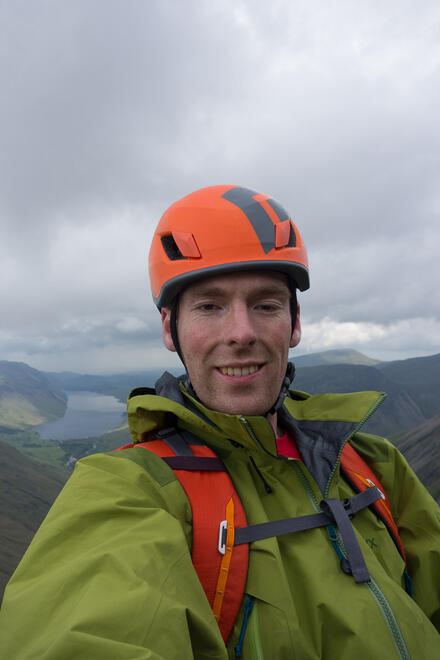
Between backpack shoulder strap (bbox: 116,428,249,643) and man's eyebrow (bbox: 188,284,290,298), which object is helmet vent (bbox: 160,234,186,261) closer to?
man's eyebrow (bbox: 188,284,290,298)

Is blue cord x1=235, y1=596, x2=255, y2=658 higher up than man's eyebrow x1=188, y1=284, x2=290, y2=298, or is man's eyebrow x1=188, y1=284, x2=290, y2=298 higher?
man's eyebrow x1=188, y1=284, x2=290, y2=298

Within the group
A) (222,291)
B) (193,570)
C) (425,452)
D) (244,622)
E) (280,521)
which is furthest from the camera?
(425,452)

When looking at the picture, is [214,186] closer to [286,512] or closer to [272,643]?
[286,512]

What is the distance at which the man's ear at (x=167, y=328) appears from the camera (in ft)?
14.6

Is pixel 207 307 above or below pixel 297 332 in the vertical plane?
above

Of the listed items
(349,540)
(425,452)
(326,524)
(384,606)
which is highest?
(326,524)

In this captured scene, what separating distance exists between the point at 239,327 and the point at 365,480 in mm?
2290

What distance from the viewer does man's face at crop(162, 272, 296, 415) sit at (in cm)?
362

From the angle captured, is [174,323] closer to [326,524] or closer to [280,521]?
[280,521]

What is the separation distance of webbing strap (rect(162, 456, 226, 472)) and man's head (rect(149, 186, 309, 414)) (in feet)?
1.94

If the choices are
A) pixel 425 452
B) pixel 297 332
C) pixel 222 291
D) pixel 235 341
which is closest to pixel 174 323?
pixel 222 291

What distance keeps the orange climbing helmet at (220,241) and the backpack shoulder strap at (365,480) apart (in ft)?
7.31

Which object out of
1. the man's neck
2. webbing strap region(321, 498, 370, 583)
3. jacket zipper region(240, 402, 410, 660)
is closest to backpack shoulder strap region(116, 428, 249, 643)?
jacket zipper region(240, 402, 410, 660)

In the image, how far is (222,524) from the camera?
2797mm
